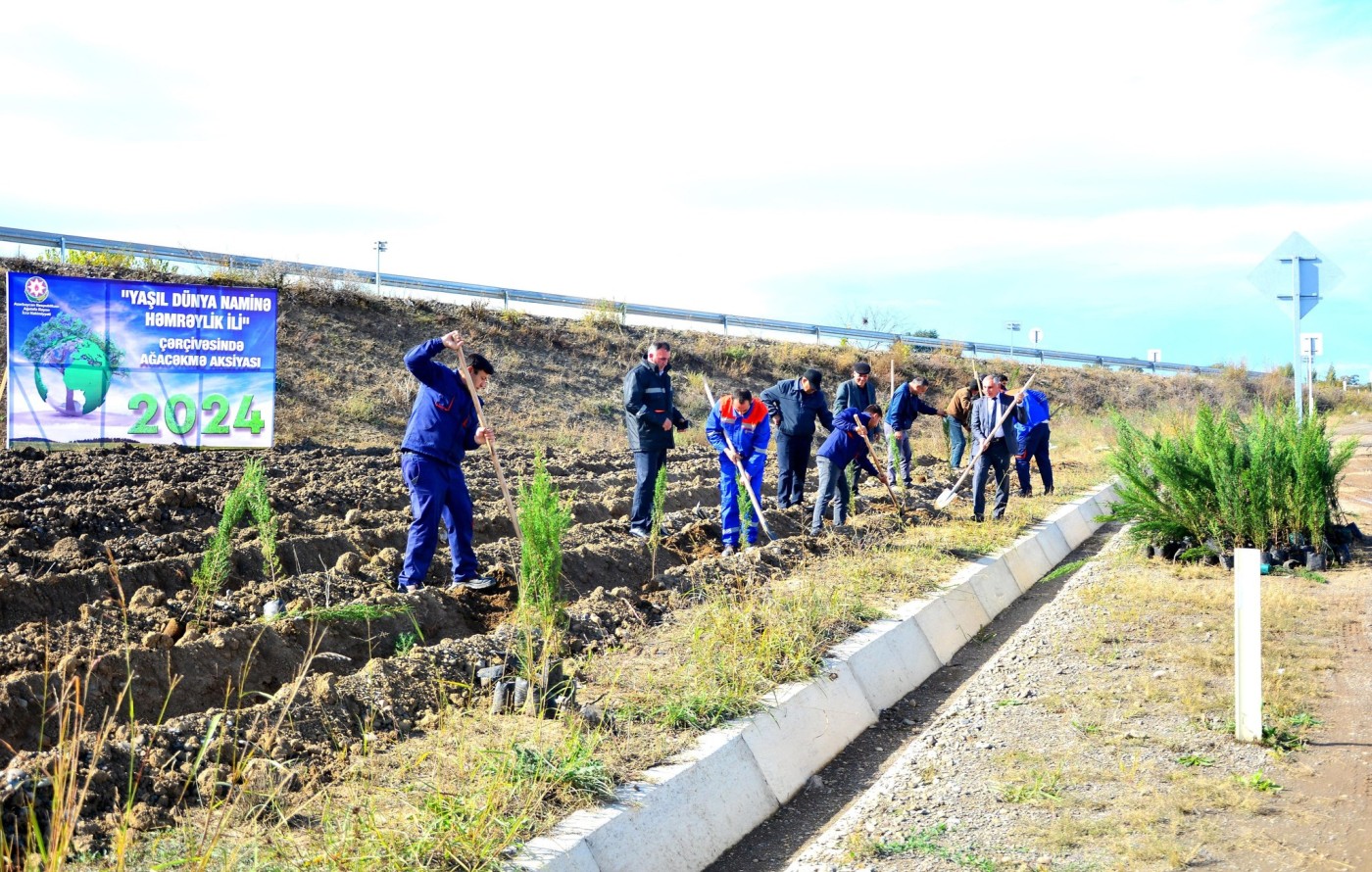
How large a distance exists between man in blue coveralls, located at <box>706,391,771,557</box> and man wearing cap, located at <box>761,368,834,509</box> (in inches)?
45.8

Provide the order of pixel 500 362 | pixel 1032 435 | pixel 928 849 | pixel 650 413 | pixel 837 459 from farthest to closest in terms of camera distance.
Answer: pixel 500 362
pixel 1032 435
pixel 837 459
pixel 650 413
pixel 928 849

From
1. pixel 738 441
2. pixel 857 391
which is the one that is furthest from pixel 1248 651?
pixel 857 391

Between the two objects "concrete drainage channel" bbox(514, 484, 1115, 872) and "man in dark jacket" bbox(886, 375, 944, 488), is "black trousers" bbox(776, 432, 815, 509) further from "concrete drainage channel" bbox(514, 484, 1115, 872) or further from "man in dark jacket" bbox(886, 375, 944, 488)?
"concrete drainage channel" bbox(514, 484, 1115, 872)

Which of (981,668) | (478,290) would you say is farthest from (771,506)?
(478,290)

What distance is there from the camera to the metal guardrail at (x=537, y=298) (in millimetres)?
23750

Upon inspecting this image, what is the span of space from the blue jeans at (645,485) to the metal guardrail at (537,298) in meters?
17.3

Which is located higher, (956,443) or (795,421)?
(795,421)

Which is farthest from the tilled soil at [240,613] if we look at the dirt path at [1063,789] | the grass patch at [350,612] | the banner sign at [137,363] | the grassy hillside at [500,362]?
the grassy hillside at [500,362]

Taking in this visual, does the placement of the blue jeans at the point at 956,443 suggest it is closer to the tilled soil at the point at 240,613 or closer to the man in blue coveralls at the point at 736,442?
the tilled soil at the point at 240,613

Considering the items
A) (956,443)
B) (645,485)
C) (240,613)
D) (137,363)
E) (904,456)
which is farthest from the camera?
(956,443)

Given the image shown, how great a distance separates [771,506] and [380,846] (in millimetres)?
9605

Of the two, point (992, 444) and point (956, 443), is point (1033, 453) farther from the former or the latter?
point (992, 444)

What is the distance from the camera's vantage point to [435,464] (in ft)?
27.5

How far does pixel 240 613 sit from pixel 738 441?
552 cm
